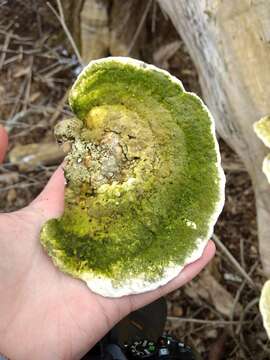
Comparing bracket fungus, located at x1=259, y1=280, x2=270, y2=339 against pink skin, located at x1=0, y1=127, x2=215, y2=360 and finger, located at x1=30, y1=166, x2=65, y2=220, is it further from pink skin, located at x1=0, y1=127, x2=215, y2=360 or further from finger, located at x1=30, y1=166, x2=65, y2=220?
finger, located at x1=30, y1=166, x2=65, y2=220

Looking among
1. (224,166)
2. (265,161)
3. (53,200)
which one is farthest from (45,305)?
(224,166)

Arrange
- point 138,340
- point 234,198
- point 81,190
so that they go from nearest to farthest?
point 81,190, point 138,340, point 234,198

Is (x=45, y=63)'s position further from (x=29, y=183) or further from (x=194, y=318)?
(x=194, y=318)

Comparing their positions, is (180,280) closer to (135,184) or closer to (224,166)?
(135,184)

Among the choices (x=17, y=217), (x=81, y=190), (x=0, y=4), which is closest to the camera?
(x=81, y=190)

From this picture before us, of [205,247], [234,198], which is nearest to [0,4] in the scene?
[234,198]

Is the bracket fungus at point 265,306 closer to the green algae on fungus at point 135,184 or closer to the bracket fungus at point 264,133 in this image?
the green algae on fungus at point 135,184

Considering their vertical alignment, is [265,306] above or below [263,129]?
below
